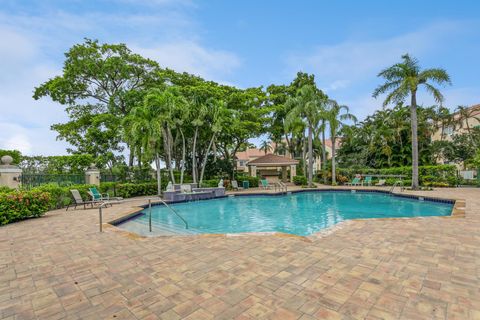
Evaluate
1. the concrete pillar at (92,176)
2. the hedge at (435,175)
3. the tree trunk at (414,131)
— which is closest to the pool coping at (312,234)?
the tree trunk at (414,131)

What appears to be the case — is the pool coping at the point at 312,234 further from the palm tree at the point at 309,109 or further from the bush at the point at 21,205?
the palm tree at the point at 309,109

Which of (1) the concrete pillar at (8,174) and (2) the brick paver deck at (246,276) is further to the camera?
(1) the concrete pillar at (8,174)

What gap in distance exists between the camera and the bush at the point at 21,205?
7.55m

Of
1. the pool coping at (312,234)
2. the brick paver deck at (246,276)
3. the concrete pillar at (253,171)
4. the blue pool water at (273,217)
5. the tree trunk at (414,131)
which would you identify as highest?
the tree trunk at (414,131)

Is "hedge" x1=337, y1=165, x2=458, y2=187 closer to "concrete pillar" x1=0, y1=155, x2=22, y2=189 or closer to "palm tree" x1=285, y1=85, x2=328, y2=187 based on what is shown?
"palm tree" x1=285, y1=85, x2=328, y2=187

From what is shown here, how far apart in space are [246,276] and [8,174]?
11393 mm

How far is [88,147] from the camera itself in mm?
19359

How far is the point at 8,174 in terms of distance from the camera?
9.59 metres

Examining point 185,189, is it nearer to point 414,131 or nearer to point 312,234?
point 312,234

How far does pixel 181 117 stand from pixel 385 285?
52.3 ft

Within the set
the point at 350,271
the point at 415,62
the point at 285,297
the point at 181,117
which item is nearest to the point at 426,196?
the point at 415,62

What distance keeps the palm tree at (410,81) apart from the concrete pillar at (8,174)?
20.9 meters

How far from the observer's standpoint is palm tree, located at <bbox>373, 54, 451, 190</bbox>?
1529 cm

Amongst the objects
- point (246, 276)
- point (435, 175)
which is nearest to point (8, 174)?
point (246, 276)
